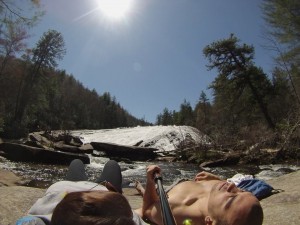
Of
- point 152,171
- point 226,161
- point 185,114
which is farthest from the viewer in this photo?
point 185,114

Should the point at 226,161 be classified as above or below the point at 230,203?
below

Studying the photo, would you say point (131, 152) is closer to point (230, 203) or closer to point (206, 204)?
point (206, 204)

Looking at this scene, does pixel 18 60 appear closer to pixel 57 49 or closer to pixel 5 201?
pixel 57 49

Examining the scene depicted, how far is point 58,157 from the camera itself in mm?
14266

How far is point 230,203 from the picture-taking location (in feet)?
7.93

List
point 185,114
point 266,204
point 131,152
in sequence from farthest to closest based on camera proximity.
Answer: point 185,114 → point 131,152 → point 266,204

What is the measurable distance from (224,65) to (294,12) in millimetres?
11521

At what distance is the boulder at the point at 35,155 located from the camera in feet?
46.6

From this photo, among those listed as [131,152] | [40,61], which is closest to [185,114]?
[40,61]

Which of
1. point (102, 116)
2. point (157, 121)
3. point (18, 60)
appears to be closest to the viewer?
point (18, 60)

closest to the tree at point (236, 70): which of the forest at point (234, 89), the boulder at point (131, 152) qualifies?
the forest at point (234, 89)

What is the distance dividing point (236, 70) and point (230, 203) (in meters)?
29.0

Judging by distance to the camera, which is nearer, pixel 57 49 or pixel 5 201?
pixel 5 201

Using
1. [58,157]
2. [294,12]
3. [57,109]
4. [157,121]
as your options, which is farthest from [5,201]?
[157,121]
